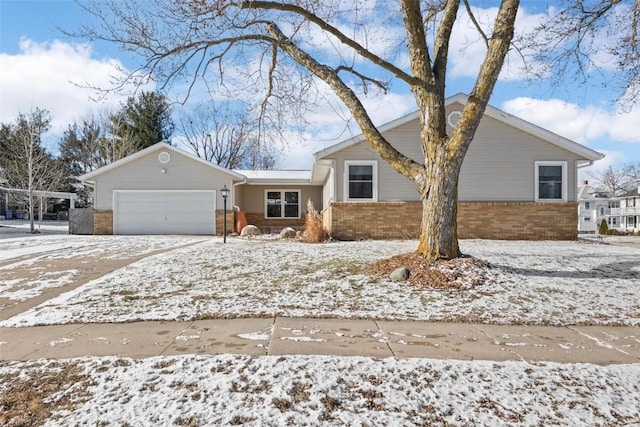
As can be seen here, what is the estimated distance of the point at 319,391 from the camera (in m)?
2.78

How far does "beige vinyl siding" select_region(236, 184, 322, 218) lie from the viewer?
2130cm

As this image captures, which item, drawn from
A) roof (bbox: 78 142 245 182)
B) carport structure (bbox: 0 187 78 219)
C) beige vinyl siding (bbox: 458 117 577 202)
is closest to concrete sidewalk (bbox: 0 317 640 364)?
beige vinyl siding (bbox: 458 117 577 202)

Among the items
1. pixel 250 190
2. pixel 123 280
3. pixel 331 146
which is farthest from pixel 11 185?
pixel 123 280

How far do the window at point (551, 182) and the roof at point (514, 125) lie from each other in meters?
0.77

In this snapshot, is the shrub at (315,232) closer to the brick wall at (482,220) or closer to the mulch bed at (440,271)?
the brick wall at (482,220)

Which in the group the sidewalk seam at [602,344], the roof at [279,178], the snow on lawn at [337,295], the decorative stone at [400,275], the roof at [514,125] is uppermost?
the roof at [514,125]

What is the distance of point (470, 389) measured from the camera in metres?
2.85

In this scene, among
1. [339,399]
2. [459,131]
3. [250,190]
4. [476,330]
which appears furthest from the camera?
[250,190]

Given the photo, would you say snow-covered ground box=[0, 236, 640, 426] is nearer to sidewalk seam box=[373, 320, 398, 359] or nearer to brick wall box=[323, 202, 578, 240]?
sidewalk seam box=[373, 320, 398, 359]

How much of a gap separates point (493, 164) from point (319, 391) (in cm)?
1321

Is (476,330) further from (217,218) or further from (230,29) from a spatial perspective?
(217,218)

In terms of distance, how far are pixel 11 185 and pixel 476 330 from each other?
110ft

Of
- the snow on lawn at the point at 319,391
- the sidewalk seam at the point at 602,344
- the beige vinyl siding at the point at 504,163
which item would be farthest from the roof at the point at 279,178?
the snow on lawn at the point at 319,391

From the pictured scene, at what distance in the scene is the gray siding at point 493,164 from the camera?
45.6ft
